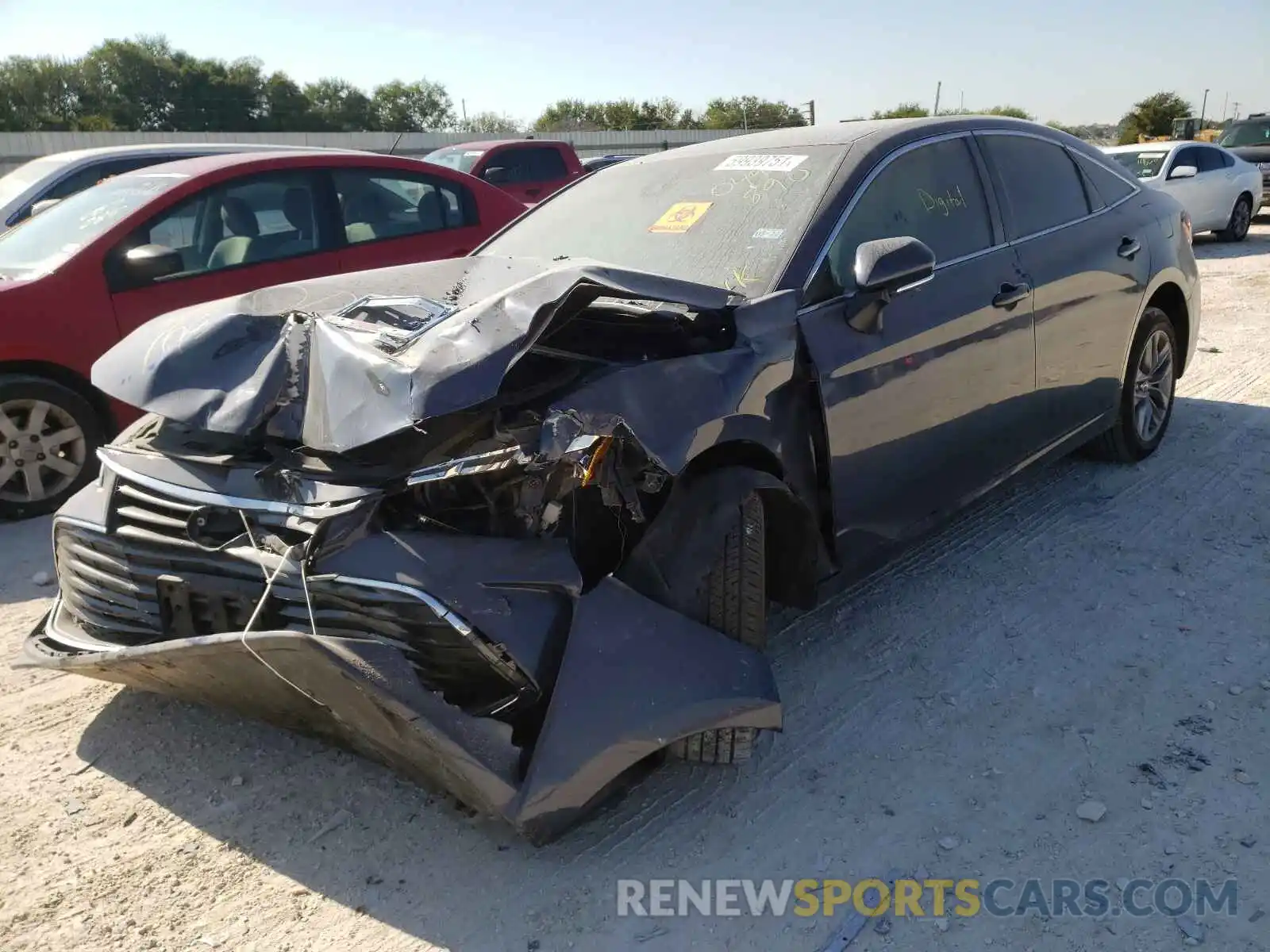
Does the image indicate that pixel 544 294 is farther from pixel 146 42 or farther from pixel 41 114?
pixel 146 42

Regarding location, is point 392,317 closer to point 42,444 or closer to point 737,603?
point 737,603

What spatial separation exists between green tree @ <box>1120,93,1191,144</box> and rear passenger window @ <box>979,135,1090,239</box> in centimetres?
4853

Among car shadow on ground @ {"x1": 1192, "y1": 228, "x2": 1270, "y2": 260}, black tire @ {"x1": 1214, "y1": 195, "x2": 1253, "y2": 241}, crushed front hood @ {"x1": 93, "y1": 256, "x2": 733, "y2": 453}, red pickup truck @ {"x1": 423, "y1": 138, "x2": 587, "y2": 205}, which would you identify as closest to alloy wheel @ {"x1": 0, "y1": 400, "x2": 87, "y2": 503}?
crushed front hood @ {"x1": 93, "y1": 256, "x2": 733, "y2": 453}

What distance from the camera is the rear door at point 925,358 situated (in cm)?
343

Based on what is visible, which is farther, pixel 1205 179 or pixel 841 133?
pixel 1205 179

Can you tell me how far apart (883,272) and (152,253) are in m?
4.13

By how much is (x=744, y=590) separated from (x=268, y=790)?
5.00 feet

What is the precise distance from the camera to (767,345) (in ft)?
10.4

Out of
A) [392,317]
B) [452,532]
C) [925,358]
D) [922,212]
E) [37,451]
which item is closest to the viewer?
[452,532]

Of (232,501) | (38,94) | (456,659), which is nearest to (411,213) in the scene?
(232,501)

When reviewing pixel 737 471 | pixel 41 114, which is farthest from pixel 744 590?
pixel 41 114

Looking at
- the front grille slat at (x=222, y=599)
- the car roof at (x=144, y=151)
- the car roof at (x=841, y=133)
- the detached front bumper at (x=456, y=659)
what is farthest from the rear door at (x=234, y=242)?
the detached front bumper at (x=456, y=659)

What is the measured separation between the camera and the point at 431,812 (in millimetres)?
2918

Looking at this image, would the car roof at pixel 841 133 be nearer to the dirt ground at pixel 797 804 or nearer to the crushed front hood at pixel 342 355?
the crushed front hood at pixel 342 355
